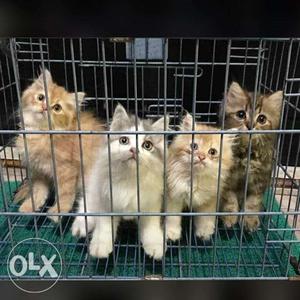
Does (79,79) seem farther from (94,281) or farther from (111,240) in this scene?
(94,281)

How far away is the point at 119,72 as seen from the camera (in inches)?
73.4

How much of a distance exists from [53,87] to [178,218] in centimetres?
72

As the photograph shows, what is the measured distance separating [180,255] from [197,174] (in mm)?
303

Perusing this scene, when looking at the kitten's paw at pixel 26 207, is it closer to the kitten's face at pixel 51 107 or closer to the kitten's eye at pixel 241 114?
the kitten's face at pixel 51 107

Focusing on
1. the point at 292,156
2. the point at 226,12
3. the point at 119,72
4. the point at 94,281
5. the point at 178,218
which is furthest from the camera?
the point at 292,156

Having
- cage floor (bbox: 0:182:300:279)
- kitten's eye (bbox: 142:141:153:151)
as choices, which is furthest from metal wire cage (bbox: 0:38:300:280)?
kitten's eye (bbox: 142:141:153:151)

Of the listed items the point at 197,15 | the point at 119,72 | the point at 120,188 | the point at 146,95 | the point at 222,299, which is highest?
the point at 197,15

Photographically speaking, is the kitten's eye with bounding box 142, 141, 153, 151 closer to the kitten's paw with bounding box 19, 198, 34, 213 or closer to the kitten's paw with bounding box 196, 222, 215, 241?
the kitten's paw with bounding box 196, 222, 215, 241

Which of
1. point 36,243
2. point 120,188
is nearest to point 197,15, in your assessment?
point 120,188

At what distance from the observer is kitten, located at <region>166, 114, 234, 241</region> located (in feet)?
4.15

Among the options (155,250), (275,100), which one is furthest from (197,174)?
(275,100)

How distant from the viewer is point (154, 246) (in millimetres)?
1234

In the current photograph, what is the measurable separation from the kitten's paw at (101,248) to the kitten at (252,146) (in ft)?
1.54

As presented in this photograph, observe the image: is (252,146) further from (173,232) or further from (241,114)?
(173,232)
